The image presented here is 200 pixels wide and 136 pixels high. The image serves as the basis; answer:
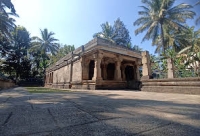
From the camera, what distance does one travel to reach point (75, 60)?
14773 mm

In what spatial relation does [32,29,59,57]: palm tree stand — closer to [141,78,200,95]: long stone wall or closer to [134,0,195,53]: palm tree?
[134,0,195,53]: palm tree

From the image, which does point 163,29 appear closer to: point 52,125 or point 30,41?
point 52,125

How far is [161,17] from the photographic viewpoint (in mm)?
21406

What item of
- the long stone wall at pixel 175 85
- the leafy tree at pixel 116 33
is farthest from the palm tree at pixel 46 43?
the long stone wall at pixel 175 85

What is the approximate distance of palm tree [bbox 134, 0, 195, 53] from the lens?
68.8 ft

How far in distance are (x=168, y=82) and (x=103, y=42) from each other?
22.4ft

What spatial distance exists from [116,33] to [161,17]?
1518 cm

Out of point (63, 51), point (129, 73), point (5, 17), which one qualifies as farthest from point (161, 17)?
point (63, 51)

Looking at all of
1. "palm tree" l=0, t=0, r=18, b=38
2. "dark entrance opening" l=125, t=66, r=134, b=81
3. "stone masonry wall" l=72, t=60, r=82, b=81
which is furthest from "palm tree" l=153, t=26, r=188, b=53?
"palm tree" l=0, t=0, r=18, b=38

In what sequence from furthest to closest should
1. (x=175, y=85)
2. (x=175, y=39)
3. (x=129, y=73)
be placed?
(x=175, y=39), (x=129, y=73), (x=175, y=85)

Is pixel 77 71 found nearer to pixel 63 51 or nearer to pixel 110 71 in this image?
pixel 110 71

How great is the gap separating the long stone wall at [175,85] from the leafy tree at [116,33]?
25.6m

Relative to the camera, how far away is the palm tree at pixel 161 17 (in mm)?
20978

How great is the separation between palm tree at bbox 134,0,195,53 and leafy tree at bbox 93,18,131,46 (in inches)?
423
